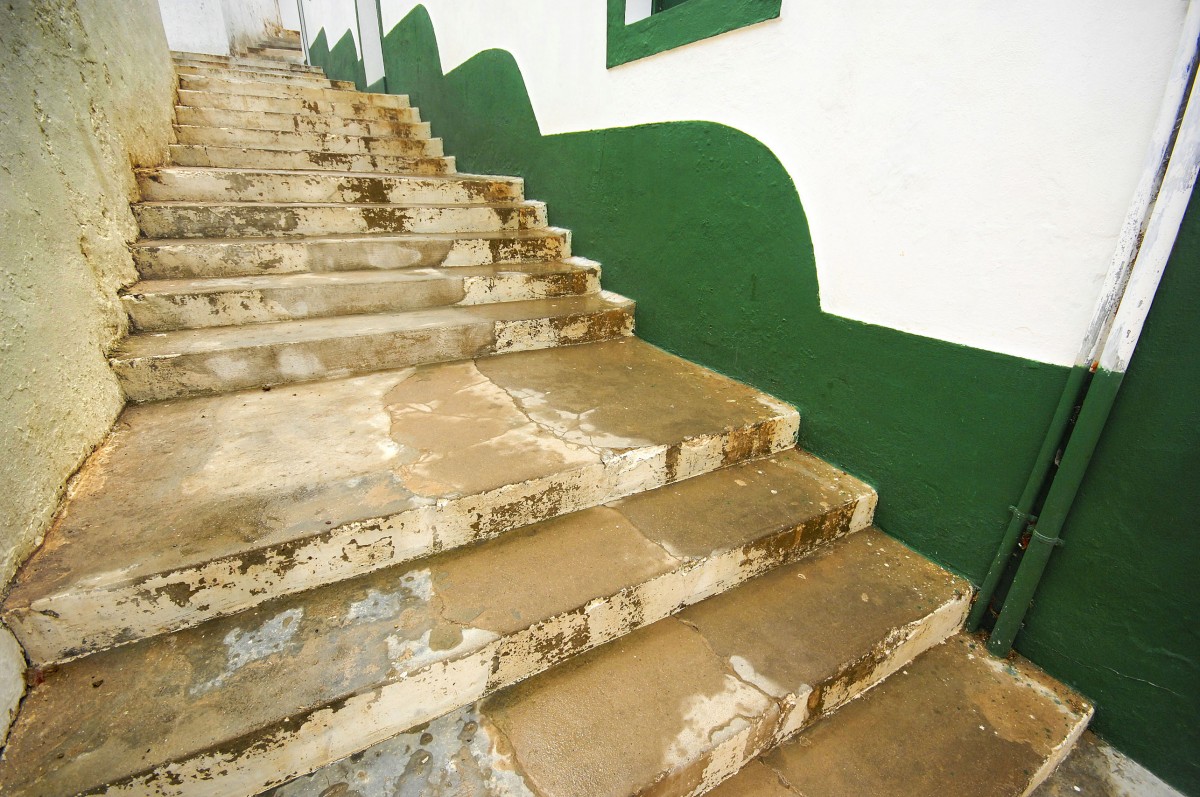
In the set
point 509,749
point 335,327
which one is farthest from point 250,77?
point 509,749

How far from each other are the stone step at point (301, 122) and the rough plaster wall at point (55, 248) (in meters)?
1.50

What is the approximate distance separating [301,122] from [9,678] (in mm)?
4439

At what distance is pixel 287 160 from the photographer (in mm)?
3504

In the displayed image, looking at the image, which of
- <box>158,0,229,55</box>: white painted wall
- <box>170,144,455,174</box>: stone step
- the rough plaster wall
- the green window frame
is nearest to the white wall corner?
the rough plaster wall

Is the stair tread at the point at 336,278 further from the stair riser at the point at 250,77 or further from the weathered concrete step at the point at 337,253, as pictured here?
the stair riser at the point at 250,77

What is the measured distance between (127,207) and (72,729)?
2349mm

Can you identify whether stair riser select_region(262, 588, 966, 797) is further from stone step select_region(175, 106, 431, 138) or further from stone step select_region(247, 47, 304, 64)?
stone step select_region(247, 47, 304, 64)

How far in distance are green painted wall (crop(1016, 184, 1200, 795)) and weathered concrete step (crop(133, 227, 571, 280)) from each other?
293cm

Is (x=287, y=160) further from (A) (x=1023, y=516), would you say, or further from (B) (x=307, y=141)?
(A) (x=1023, y=516)

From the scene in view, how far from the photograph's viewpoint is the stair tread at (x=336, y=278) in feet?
7.45

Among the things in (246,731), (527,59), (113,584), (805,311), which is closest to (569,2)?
(527,59)

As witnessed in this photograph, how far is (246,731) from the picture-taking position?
1.05m

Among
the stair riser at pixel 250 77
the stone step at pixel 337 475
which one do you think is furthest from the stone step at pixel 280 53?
the stone step at pixel 337 475

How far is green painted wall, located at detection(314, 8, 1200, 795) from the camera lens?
4.60 ft
